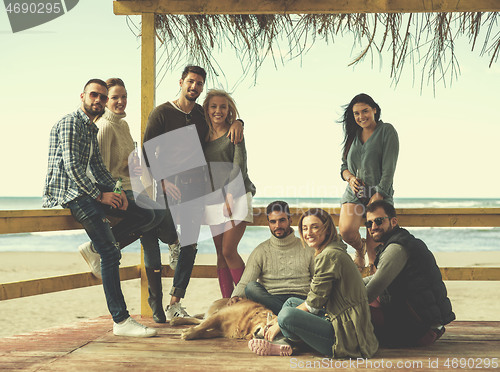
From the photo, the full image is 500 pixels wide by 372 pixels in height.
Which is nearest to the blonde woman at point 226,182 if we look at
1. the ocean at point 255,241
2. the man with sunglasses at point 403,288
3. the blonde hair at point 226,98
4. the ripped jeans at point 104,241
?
the blonde hair at point 226,98

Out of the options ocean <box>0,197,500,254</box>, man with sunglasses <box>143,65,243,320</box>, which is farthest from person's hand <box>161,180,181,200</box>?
ocean <box>0,197,500,254</box>

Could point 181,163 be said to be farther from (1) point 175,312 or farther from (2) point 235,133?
(1) point 175,312

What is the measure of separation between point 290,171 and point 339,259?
19975 mm

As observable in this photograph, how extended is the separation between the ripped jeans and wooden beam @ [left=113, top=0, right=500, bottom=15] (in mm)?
1806

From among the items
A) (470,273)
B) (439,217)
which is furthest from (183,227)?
(470,273)

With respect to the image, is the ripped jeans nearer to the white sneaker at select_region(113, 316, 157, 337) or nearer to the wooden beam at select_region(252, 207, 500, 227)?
the white sneaker at select_region(113, 316, 157, 337)

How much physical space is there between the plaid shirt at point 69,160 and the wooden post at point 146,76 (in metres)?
0.93

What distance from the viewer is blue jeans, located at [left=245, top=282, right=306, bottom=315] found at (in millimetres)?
4020

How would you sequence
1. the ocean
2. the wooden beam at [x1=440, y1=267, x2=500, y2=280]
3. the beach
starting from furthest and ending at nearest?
the ocean, the beach, the wooden beam at [x1=440, y1=267, x2=500, y2=280]

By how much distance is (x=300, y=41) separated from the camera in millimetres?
5051

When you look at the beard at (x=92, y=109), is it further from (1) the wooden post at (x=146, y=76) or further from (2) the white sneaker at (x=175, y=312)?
(2) the white sneaker at (x=175, y=312)

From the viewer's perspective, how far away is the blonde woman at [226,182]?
4270 millimetres

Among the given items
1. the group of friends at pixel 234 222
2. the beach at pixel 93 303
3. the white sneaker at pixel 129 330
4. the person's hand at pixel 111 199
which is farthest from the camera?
the beach at pixel 93 303

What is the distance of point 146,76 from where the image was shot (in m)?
4.69
